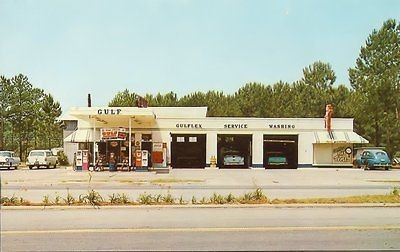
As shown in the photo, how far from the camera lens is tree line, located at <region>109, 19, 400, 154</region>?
54250 millimetres

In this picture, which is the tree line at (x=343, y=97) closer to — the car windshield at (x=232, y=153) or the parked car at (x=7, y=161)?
the car windshield at (x=232, y=153)

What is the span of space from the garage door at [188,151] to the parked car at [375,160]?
45.9 feet

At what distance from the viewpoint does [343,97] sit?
238 feet

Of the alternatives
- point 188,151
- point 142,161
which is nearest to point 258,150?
point 188,151

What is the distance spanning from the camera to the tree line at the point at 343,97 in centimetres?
5425

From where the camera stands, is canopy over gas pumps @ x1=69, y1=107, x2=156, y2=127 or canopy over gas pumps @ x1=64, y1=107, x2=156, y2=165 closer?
canopy over gas pumps @ x1=69, y1=107, x2=156, y2=127

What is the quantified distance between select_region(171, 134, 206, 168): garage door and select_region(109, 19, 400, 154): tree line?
1935 centimetres

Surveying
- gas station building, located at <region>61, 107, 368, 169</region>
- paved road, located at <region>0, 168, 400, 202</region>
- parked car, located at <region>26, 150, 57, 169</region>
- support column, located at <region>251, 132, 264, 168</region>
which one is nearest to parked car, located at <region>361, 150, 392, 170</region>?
gas station building, located at <region>61, 107, 368, 169</region>

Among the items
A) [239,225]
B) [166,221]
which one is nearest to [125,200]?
[166,221]

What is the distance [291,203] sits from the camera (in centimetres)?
1448

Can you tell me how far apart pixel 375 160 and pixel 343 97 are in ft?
95.6

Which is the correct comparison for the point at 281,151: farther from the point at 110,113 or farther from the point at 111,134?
the point at 110,113

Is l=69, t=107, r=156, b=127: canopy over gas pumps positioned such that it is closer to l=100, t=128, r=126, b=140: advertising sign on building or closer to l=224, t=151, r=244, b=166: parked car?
l=100, t=128, r=126, b=140: advertising sign on building

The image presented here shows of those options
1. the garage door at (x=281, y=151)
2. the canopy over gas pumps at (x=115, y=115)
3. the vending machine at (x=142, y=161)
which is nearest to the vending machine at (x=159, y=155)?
the canopy over gas pumps at (x=115, y=115)
